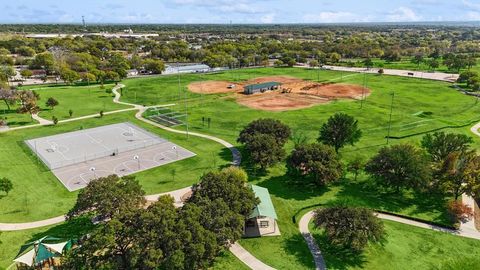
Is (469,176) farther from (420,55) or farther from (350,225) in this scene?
(420,55)

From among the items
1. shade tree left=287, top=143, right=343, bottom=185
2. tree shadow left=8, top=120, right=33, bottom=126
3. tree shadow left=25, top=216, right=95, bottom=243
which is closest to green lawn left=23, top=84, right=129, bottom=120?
tree shadow left=8, top=120, right=33, bottom=126

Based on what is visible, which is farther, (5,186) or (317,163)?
(317,163)

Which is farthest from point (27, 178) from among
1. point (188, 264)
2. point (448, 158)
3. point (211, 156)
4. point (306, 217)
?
point (448, 158)

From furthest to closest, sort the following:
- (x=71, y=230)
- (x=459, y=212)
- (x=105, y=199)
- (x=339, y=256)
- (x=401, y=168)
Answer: (x=401, y=168)
(x=459, y=212)
(x=71, y=230)
(x=339, y=256)
(x=105, y=199)

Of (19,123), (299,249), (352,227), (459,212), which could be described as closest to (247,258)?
(299,249)

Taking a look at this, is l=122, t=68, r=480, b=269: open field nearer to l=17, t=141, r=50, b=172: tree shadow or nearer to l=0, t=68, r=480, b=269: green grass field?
l=0, t=68, r=480, b=269: green grass field

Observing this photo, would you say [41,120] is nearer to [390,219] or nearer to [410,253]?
[390,219]
